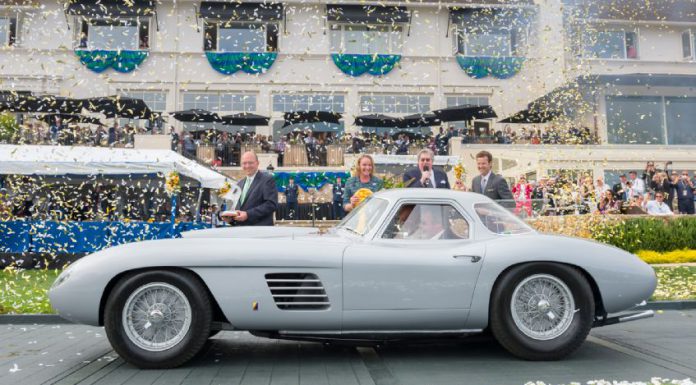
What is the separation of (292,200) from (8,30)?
17.7 meters

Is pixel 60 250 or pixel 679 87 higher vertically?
pixel 679 87

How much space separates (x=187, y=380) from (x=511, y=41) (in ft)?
90.0

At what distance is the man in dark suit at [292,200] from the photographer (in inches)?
761

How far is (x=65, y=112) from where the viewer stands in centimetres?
2084

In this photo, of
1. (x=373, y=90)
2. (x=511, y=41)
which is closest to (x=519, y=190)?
(x=373, y=90)

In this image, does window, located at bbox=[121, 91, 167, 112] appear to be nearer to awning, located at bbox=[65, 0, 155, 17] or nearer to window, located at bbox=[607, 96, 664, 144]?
awning, located at bbox=[65, 0, 155, 17]

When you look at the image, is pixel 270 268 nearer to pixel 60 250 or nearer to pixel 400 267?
pixel 400 267

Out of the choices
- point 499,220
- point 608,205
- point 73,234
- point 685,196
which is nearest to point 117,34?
point 73,234

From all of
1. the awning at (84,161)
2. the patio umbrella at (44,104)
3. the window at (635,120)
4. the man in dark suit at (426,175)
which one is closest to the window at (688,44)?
the window at (635,120)

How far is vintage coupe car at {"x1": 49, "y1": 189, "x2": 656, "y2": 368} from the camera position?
3.93 m

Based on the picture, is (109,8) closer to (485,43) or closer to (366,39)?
(366,39)

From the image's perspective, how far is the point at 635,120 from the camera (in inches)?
1052

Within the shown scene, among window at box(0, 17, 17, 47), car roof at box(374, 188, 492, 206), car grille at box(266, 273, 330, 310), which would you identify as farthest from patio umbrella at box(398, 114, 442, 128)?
car grille at box(266, 273, 330, 310)

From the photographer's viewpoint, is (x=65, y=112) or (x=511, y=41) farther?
(x=511, y=41)
